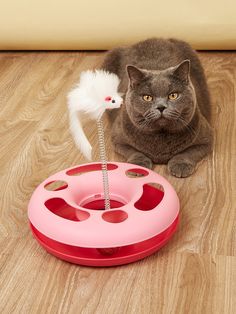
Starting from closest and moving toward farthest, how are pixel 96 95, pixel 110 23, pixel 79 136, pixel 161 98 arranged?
pixel 96 95
pixel 79 136
pixel 161 98
pixel 110 23

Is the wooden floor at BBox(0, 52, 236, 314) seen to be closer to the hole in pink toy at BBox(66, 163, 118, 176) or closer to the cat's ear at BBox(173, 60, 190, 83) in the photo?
the hole in pink toy at BBox(66, 163, 118, 176)

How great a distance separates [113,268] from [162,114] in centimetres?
55

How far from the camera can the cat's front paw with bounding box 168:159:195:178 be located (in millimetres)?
1712

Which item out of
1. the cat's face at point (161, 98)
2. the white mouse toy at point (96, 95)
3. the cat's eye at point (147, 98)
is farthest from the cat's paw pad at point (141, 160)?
the white mouse toy at point (96, 95)

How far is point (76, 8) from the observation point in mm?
2781

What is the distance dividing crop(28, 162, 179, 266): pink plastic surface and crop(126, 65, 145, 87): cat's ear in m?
0.32

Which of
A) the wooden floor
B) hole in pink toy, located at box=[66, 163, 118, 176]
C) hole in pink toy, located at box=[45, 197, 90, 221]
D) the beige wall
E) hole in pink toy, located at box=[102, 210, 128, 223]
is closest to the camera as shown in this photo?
the wooden floor

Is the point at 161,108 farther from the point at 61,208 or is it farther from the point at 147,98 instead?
the point at 61,208

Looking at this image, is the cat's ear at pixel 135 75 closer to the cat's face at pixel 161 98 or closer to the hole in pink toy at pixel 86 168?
the cat's face at pixel 161 98

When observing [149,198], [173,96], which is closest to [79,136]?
[149,198]

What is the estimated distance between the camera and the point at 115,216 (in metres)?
1.37

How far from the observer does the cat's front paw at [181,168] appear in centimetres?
171

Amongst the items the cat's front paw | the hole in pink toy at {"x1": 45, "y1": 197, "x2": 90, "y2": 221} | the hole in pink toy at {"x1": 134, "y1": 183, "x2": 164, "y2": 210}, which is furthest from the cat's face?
the hole in pink toy at {"x1": 45, "y1": 197, "x2": 90, "y2": 221}

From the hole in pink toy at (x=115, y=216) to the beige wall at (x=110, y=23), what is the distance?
163 cm
